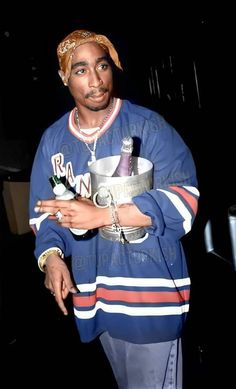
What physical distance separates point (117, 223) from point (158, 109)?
5.19 m

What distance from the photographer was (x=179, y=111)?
18.1 feet

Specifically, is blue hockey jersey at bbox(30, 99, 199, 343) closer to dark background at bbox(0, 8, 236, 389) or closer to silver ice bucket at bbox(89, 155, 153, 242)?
silver ice bucket at bbox(89, 155, 153, 242)

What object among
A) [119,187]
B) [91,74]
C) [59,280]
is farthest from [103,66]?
[59,280]

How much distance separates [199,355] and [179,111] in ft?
13.0

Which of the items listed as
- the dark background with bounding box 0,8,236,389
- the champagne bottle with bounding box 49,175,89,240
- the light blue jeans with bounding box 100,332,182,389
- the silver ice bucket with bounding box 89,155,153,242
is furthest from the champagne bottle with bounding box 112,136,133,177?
the dark background with bounding box 0,8,236,389

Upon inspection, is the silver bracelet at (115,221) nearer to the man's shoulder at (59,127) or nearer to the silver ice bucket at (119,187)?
the silver ice bucket at (119,187)

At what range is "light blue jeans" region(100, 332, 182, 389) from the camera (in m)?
1.39

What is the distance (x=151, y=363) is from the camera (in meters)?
1.40

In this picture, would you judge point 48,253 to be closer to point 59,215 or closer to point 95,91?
point 59,215

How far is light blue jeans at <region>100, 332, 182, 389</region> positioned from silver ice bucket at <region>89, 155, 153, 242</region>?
48 cm

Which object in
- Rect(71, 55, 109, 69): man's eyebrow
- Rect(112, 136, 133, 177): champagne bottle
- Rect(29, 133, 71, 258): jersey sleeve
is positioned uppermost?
Rect(71, 55, 109, 69): man's eyebrow

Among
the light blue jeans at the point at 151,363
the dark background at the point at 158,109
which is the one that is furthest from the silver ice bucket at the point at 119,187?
the dark background at the point at 158,109

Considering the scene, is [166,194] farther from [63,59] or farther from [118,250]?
[63,59]

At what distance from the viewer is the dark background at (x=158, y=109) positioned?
8.55 feet
